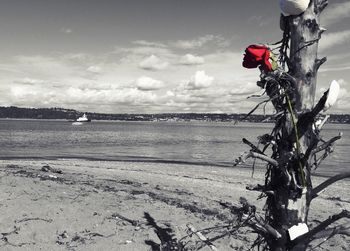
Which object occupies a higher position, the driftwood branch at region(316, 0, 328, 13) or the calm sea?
Answer: the driftwood branch at region(316, 0, 328, 13)

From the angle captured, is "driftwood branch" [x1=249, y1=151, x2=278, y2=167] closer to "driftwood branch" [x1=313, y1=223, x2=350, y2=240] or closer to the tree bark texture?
the tree bark texture

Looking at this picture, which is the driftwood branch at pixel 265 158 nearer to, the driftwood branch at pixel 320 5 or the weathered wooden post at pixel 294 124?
the weathered wooden post at pixel 294 124

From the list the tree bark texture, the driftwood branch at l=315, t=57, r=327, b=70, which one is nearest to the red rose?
the tree bark texture

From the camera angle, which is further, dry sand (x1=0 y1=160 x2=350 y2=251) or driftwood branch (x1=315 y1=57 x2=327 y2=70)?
dry sand (x1=0 y1=160 x2=350 y2=251)

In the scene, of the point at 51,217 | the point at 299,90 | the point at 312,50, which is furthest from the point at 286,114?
the point at 51,217

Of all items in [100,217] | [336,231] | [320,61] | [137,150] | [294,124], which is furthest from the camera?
[137,150]

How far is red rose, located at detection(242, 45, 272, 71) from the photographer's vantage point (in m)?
3.27

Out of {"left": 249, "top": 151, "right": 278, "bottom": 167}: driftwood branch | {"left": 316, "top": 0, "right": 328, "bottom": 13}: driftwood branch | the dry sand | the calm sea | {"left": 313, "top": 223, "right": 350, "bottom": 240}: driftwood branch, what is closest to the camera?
{"left": 313, "top": 223, "right": 350, "bottom": 240}: driftwood branch

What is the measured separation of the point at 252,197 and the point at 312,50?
442 inches

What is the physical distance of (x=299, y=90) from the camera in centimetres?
Answer: 338

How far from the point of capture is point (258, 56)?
326 cm

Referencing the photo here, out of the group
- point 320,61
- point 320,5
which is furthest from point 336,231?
point 320,5

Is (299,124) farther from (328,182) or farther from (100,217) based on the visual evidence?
(100,217)

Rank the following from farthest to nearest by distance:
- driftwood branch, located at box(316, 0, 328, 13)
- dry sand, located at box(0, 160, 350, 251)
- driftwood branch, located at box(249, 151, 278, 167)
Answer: dry sand, located at box(0, 160, 350, 251) → driftwood branch, located at box(316, 0, 328, 13) → driftwood branch, located at box(249, 151, 278, 167)
